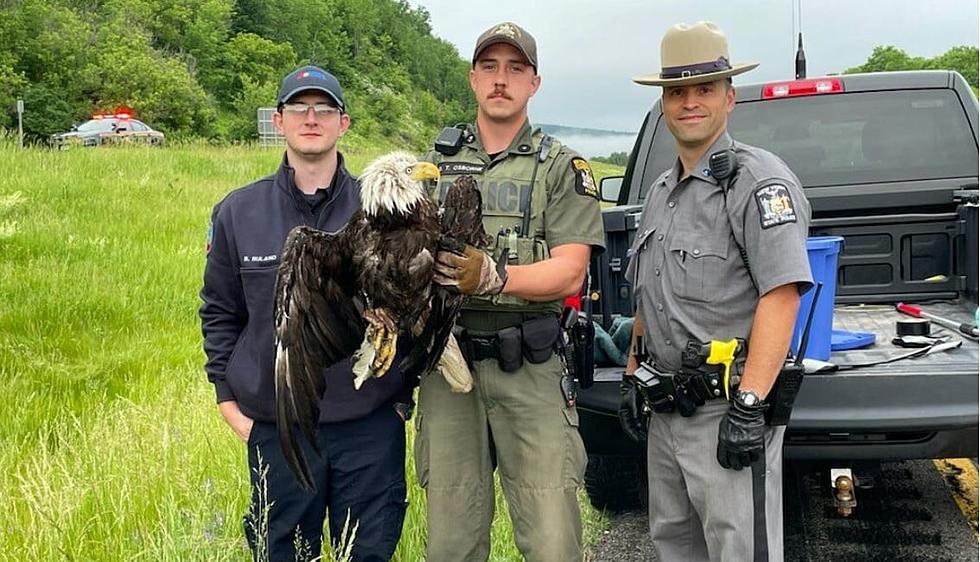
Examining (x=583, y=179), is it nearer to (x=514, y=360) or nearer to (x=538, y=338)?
(x=538, y=338)

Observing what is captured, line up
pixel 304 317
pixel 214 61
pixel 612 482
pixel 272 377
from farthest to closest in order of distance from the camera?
1. pixel 214 61
2. pixel 612 482
3. pixel 272 377
4. pixel 304 317

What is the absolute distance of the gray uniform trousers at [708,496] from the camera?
3.02m

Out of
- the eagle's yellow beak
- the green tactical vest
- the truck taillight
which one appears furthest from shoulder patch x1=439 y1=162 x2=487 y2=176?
the truck taillight

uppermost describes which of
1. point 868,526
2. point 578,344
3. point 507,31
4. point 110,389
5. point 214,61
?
point 214,61

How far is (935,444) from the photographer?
3496 millimetres

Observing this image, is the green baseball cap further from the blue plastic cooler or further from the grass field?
the grass field

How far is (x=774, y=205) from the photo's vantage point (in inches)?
116

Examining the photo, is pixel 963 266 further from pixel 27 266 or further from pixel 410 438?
pixel 27 266

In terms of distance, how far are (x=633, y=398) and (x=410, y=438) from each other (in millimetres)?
2330

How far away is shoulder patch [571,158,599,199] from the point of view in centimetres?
341

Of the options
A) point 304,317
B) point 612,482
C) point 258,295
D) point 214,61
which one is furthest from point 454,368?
point 214,61

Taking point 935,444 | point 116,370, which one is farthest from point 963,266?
point 116,370

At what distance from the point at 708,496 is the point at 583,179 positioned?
4.24 feet

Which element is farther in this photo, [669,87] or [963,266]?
[963,266]
